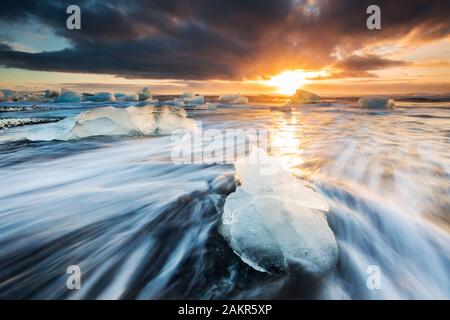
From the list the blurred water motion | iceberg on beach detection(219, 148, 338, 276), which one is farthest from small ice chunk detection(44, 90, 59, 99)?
iceberg on beach detection(219, 148, 338, 276)

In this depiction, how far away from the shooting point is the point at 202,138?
Answer: 25.9ft

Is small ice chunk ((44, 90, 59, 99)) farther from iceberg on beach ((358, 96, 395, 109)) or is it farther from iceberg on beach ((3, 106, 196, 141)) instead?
iceberg on beach ((358, 96, 395, 109))

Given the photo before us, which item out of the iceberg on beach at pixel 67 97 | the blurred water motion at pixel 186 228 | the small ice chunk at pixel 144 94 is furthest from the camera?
the small ice chunk at pixel 144 94

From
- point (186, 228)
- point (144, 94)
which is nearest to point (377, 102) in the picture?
point (186, 228)

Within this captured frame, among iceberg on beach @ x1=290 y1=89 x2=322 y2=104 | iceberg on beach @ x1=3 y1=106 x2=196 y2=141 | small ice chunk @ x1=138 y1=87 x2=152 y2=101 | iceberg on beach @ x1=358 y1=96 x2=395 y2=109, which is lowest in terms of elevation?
iceberg on beach @ x1=3 y1=106 x2=196 y2=141

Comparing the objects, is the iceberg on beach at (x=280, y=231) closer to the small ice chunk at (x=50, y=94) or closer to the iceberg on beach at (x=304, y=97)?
the iceberg on beach at (x=304, y=97)

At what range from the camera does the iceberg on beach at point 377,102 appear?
17.7 m

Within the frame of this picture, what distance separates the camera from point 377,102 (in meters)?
18.4

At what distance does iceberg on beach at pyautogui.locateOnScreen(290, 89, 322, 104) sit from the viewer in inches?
1018

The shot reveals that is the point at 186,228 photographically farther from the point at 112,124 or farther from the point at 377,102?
the point at 377,102

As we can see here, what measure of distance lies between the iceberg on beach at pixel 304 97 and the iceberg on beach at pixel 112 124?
20.2 metres

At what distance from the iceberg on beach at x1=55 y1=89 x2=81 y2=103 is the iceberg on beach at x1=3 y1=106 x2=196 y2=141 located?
2204cm

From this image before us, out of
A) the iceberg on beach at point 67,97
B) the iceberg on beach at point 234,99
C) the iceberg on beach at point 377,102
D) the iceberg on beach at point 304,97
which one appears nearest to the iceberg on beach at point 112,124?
the iceberg on beach at point 377,102

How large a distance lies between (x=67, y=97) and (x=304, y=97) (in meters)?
24.3
